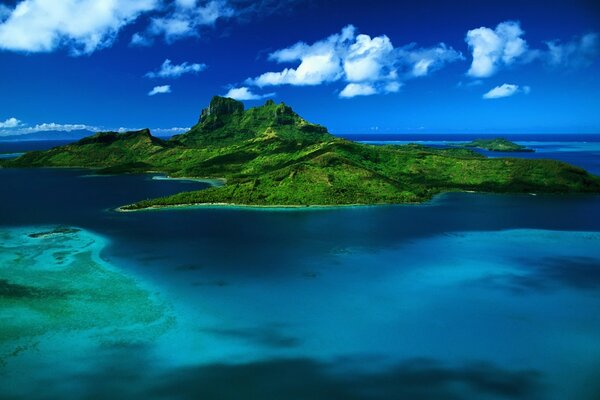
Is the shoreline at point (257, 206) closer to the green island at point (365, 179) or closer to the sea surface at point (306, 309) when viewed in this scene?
the green island at point (365, 179)

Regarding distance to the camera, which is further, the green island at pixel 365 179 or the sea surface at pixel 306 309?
the green island at pixel 365 179

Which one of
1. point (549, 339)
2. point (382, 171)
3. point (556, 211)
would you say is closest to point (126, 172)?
point (382, 171)

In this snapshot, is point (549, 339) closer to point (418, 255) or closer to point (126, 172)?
point (418, 255)

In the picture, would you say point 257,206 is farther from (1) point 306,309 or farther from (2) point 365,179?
(1) point 306,309

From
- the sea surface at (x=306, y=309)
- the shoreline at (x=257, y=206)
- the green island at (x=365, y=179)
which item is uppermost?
the green island at (x=365, y=179)

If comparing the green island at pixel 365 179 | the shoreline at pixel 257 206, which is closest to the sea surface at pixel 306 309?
the shoreline at pixel 257 206

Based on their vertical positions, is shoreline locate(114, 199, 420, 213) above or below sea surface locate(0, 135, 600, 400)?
above

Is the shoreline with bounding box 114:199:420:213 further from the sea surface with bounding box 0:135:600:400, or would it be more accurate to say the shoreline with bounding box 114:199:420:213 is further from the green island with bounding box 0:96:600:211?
the sea surface with bounding box 0:135:600:400

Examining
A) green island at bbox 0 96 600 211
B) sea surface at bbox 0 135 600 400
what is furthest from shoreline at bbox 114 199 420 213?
sea surface at bbox 0 135 600 400

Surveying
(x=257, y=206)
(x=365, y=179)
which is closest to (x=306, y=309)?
(x=257, y=206)
